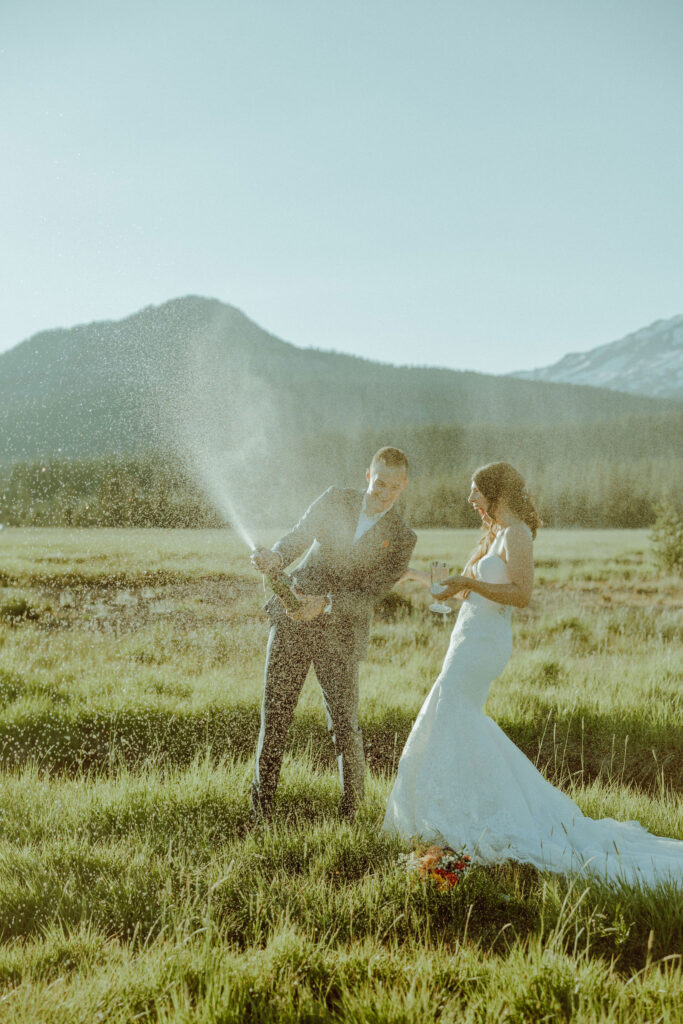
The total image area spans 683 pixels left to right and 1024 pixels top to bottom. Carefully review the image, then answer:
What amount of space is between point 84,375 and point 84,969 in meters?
93.1

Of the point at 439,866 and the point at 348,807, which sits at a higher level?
the point at 439,866

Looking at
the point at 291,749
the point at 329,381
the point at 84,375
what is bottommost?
the point at 291,749

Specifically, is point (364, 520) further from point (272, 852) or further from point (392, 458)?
point (272, 852)

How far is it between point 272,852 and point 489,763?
5.01 ft

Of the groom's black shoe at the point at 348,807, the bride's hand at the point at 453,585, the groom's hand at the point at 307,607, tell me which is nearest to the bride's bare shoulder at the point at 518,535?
the bride's hand at the point at 453,585

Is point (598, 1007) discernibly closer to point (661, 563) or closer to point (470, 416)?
point (661, 563)

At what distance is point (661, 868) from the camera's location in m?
4.13

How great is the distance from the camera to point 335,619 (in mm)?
5031

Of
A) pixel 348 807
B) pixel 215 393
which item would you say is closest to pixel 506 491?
pixel 348 807

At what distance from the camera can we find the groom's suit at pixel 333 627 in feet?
16.4

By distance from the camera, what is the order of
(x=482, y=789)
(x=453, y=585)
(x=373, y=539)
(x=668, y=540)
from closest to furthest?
(x=453, y=585), (x=482, y=789), (x=373, y=539), (x=668, y=540)

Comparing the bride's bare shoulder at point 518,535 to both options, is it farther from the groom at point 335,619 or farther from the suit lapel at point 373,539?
the suit lapel at point 373,539

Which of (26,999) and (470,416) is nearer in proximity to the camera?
(26,999)

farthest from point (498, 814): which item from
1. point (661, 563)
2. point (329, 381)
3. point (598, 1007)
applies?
point (329, 381)
